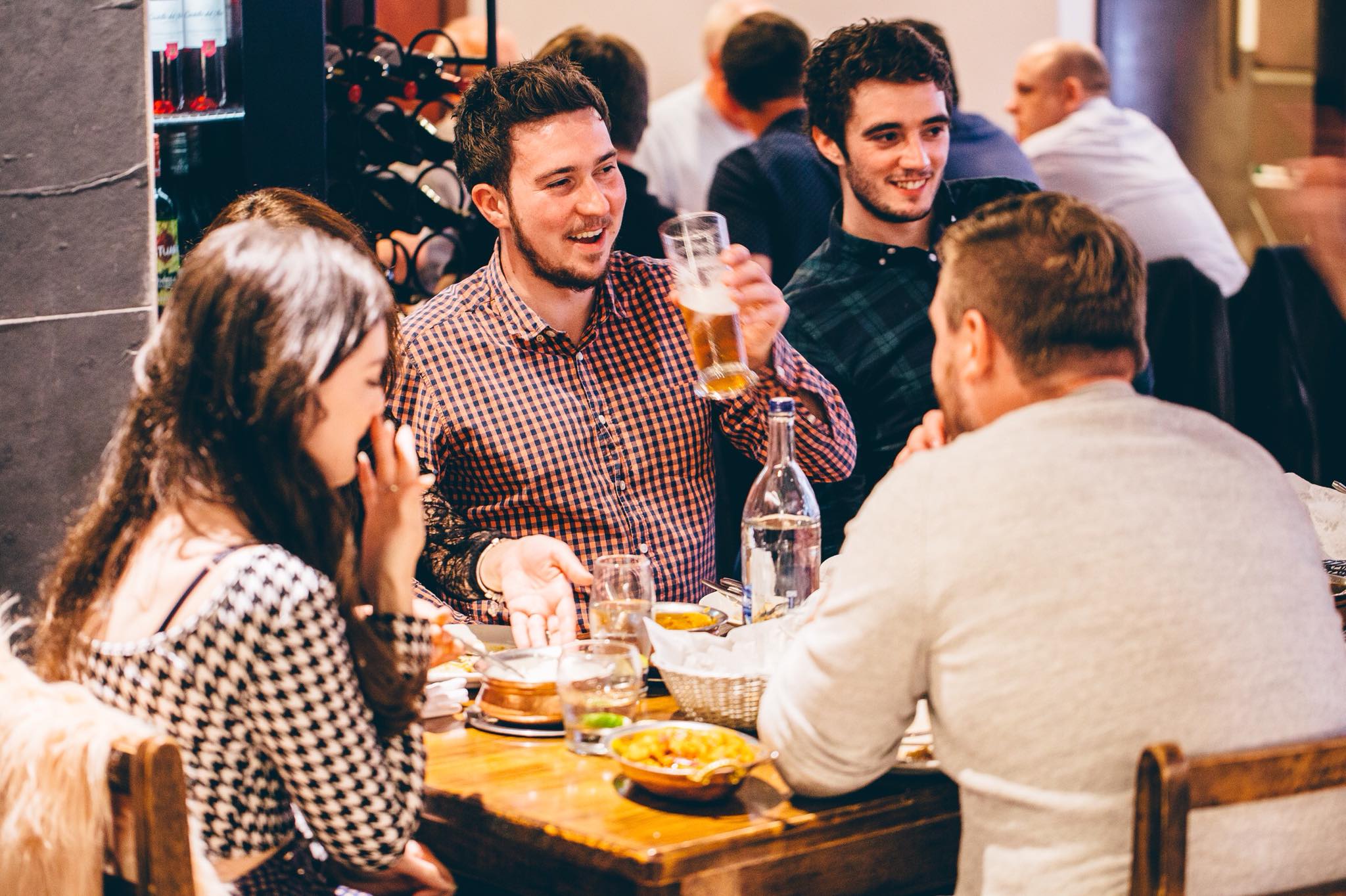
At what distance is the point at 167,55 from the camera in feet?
9.70

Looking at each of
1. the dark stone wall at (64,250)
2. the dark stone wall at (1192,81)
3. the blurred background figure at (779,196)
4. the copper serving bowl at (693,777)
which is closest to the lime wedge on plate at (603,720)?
the copper serving bowl at (693,777)

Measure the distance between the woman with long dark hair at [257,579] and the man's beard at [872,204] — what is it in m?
1.65

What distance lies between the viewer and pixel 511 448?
256 centimetres

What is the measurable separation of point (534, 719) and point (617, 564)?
0.81 ft

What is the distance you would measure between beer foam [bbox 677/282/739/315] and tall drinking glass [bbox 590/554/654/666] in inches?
15.3

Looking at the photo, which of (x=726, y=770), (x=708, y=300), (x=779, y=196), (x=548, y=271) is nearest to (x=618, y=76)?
(x=779, y=196)

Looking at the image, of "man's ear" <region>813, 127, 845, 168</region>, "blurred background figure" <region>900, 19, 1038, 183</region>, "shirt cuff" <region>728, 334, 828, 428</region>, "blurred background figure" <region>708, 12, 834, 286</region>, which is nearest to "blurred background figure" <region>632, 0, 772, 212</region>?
"blurred background figure" <region>708, 12, 834, 286</region>

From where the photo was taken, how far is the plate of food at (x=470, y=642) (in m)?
2.08

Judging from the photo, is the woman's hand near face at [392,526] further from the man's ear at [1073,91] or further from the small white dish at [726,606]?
the man's ear at [1073,91]

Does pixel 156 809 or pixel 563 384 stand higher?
pixel 563 384

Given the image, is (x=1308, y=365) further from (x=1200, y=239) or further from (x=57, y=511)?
(x=57, y=511)

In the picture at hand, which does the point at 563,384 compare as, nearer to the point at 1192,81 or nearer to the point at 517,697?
the point at 517,697

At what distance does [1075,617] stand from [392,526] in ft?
2.49

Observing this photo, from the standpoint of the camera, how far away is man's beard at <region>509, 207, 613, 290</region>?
2.62 metres
